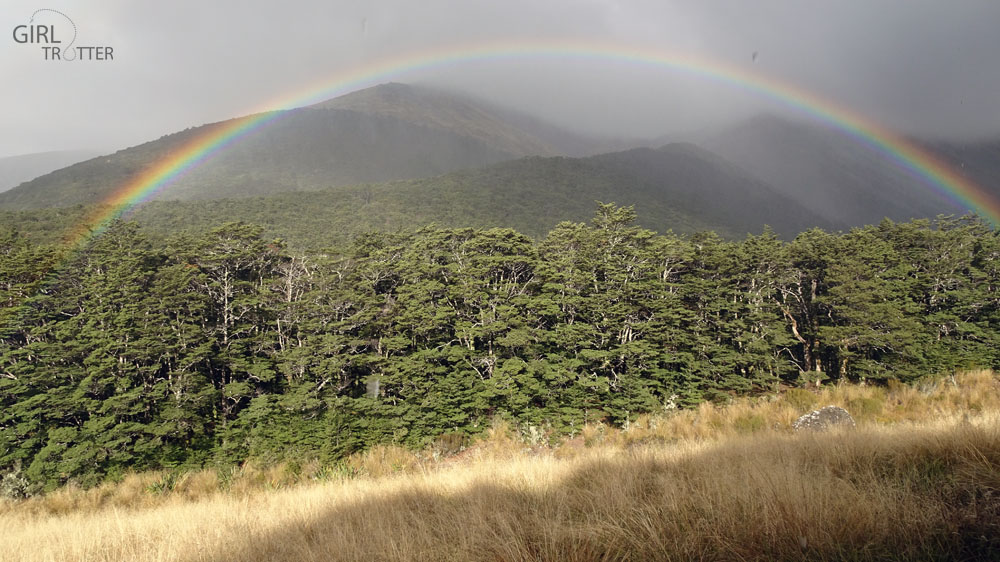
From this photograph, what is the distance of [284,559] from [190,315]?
2461 centimetres

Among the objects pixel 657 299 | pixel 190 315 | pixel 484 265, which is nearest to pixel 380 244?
pixel 484 265

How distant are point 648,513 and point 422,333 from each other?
813 inches

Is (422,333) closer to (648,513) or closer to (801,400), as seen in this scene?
(801,400)

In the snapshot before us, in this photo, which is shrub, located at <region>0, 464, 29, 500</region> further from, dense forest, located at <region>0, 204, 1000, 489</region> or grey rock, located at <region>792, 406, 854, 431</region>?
grey rock, located at <region>792, 406, 854, 431</region>

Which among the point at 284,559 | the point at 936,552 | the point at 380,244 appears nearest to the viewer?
the point at 936,552

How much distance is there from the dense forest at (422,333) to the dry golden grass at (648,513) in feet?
52.2

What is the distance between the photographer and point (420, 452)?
1969 centimetres

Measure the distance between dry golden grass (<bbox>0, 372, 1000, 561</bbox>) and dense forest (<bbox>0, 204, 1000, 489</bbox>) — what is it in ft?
52.2

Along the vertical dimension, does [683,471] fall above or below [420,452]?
above

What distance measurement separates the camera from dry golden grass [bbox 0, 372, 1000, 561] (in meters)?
2.78

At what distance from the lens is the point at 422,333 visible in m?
23.2

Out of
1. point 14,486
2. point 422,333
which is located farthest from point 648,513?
point 14,486

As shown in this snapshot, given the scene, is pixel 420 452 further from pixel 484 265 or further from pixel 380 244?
pixel 380 244

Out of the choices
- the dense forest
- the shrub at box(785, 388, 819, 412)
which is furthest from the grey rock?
the dense forest
